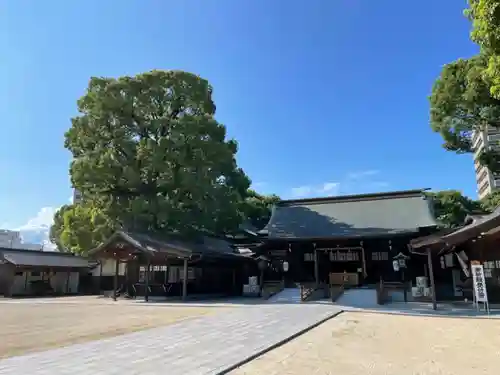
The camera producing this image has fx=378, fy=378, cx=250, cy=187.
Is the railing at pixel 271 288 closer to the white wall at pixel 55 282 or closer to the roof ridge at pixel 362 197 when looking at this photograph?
the roof ridge at pixel 362 197

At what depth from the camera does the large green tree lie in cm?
2159

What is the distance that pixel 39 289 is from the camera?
81.9 feet

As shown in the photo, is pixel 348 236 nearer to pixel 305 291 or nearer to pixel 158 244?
pixel 305 291

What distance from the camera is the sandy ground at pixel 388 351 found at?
17.9 feet

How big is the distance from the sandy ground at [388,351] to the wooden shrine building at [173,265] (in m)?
10.8

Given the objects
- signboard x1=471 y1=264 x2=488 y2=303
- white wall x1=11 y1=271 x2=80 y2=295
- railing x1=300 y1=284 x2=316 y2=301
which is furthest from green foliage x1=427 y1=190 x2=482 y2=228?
white wall x1=11 y1=271 x2=80 y2=295

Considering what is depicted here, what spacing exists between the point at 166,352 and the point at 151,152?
1619 cm

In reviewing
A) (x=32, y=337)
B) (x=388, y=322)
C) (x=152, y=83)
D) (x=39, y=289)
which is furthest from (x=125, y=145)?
(x=388, y=322)

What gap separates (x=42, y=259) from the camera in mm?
25281

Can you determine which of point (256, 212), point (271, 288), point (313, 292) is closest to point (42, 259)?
point (271, 288)

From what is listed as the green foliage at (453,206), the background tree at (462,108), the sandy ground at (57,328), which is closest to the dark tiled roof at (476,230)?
the background tree at (462,108)

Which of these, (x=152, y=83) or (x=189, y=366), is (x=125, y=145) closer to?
(x=152, y=83)

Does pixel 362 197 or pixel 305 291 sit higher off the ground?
pixel 362 197

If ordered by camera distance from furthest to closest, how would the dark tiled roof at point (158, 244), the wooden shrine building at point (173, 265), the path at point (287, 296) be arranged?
the wooden shrine building at point (173, 265)
the dark tiled roof at point (158, 244)
the path at point (287, 296)
